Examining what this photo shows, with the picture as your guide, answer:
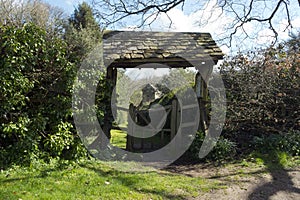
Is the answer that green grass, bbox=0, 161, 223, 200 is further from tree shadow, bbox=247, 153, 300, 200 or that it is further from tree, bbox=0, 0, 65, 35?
tree, bbox=0, 0, 65, 35

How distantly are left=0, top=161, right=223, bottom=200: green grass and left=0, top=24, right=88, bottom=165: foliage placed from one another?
0.45 meters

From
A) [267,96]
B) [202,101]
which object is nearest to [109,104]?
[202,101]

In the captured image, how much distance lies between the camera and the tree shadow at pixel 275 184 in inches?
169

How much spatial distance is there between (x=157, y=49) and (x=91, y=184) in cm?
394

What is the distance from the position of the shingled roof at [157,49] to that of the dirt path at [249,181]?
276 cm

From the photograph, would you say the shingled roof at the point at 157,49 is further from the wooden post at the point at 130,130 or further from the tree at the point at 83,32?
the tree at the point at 83,32

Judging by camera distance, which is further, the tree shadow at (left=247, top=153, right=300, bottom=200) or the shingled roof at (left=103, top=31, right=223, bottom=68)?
the shingled roof at (left=103, top=31, right=223, bottom=68)


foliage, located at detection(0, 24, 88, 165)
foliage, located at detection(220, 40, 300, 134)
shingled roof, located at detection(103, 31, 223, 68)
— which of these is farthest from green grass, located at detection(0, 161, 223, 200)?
foliage, located at detection(220, 40, 300, 134)

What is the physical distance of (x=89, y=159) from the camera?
578 cm

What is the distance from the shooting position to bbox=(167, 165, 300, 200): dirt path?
13.9 feet

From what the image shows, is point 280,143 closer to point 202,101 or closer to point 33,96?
point 202,101

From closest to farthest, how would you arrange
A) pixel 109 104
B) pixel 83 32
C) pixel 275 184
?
pixel 275 184, pixel 109 104, pixel 83 32

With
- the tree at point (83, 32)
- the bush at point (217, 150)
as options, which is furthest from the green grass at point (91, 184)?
the tree at point (83, 32)

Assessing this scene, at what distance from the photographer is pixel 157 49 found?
679 cm
